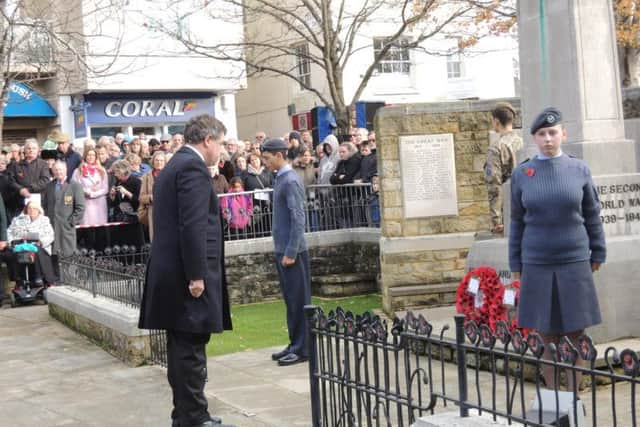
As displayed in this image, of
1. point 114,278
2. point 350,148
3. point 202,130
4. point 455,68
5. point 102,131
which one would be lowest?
point 114,278

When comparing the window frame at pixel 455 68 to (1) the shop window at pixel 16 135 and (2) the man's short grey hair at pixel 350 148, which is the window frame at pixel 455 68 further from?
(2) the man's short grey hair at pixel 350 148

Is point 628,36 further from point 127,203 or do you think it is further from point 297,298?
point 297,298

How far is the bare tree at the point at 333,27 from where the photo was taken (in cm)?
2188

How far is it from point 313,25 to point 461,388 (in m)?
23.5

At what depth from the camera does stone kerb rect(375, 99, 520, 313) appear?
1230 centimetres

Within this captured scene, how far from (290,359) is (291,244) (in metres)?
1.07

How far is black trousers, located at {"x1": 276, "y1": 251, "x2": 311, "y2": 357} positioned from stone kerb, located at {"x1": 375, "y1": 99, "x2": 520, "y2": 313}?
3062mm

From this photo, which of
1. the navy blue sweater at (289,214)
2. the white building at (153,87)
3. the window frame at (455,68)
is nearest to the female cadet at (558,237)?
the navy blue sweater at (289,214)

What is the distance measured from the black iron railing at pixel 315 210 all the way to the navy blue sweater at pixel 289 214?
5.45 meters

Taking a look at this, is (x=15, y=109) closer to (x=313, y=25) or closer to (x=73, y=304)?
(x=313, y=25)

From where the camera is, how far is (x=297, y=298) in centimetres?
939

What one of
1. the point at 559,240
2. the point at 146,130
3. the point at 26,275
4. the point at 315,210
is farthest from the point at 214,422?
the point at 146,130

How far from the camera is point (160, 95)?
2908 cm

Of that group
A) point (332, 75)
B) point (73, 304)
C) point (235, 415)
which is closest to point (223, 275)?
point (235, 415)
